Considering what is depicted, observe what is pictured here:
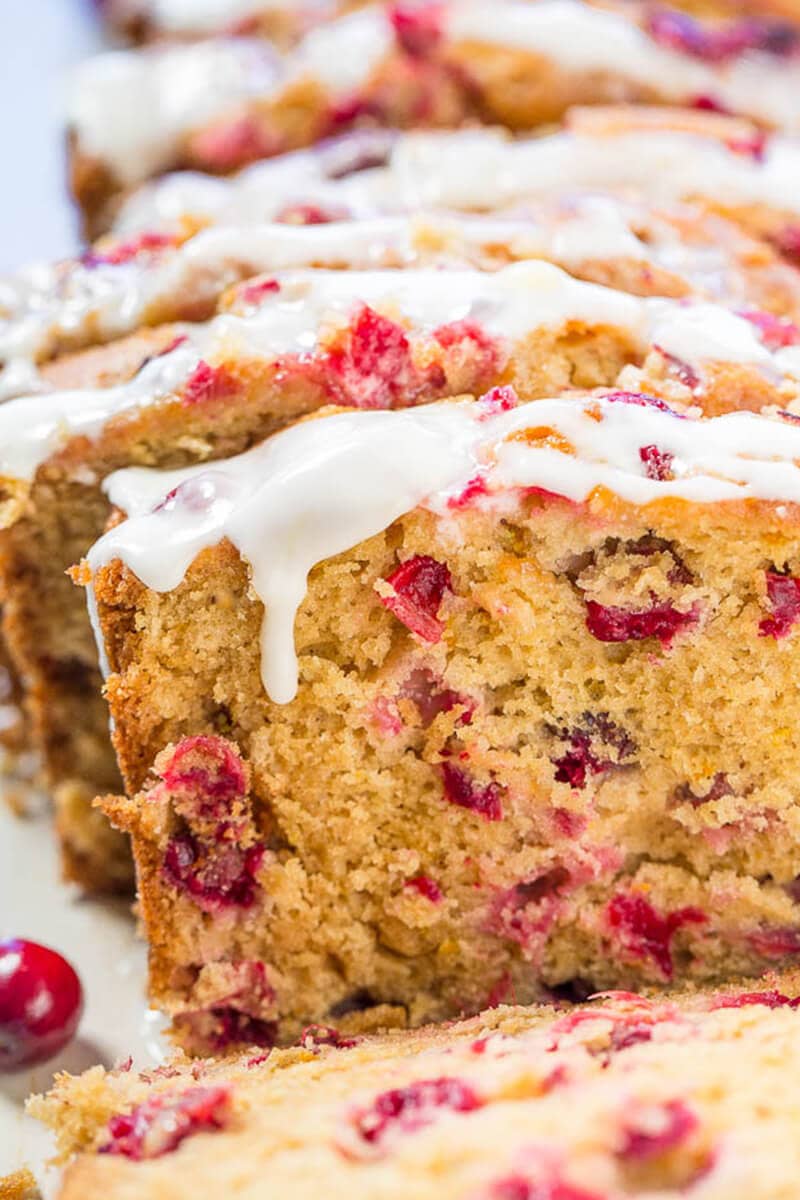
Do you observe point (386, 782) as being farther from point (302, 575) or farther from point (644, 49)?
point (644, 49)

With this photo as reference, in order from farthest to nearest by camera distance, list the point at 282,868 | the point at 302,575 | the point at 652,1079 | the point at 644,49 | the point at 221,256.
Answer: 1. the point at 644,49
2. the point at 221,256
3. the point at 282,868
4. the point at 302,575
5. the point at 652,1079

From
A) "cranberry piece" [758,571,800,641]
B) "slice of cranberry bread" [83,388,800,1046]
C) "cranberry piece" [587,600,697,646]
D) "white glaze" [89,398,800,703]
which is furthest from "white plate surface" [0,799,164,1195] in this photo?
"cranberry piece" [758,571,800,641]

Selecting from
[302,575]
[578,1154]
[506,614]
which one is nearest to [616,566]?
[506,614]

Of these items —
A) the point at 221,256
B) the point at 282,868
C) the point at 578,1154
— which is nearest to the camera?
the point at 578,1154

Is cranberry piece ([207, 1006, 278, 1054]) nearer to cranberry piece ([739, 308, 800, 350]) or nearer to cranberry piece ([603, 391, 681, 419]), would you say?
cranberry piece ([603, 391, 681, 419])

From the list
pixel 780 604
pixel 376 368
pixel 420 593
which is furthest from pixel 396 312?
pixel 780 604

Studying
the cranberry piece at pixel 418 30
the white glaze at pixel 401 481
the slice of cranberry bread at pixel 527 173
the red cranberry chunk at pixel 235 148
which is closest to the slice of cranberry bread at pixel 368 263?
the slice of cranberry bread at pixel 527 173
